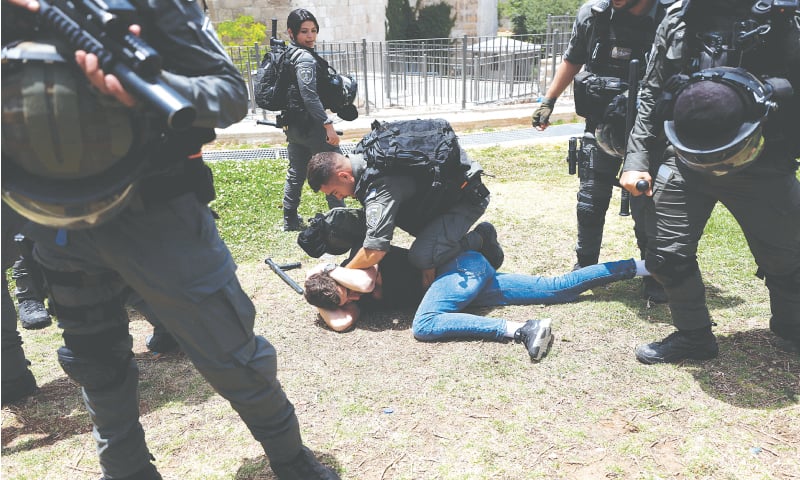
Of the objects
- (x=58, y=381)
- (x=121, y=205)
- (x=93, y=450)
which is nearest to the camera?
(x=121, y=205)

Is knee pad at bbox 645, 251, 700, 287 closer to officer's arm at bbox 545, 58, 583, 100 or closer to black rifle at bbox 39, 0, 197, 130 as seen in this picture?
officer's arm at bbox 545, 58, 583, 100

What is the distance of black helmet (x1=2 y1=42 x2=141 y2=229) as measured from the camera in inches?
74.9

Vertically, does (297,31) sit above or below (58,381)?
above

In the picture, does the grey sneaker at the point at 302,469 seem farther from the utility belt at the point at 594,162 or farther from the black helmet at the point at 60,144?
the utility belt at the point at 594,162

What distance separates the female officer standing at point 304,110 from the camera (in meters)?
5.77

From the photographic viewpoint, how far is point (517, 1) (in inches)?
1184

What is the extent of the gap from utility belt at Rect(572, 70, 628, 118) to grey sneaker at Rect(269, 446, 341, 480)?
2.83 meters

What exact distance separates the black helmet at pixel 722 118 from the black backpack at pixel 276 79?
12.3 ft

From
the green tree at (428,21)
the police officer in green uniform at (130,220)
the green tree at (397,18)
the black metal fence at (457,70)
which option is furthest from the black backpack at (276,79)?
the green tree at (428,21)

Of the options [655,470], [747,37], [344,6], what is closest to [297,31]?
[747,37]

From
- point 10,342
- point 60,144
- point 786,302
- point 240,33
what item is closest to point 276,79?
point 10,342

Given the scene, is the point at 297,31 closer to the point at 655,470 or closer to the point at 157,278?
the point at 157,278

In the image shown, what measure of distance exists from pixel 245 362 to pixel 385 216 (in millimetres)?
1766

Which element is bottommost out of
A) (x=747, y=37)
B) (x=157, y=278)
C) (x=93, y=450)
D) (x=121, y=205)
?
(x=93, y=450)
